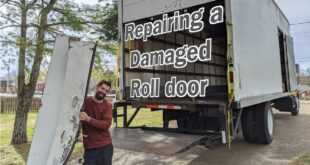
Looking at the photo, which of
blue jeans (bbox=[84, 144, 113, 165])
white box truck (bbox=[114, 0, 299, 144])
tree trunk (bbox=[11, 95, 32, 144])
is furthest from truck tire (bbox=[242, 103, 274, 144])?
tree trunk (bbox=[11, 95, 32, 144])

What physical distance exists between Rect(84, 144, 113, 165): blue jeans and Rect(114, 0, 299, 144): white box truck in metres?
1.67

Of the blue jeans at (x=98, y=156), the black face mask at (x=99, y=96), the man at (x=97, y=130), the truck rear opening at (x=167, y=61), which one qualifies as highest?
the truck rear opening at (x=167, y=61)

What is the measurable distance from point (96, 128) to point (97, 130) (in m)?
0.05

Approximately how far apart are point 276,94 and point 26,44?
6032mm

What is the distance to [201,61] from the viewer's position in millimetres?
4832

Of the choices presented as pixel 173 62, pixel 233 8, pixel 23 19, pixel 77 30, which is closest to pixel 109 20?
pixel 77 30

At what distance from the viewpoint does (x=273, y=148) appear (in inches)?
212

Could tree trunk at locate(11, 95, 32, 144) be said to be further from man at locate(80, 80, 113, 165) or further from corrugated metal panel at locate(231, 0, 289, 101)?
corrugated metal panel at locate(231, 0, 289, 101)

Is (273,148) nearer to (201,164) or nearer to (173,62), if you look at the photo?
(201,164)

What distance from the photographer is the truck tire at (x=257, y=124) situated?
5195 mm

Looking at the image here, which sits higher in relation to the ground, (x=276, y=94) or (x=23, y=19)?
(x=23, y=19)

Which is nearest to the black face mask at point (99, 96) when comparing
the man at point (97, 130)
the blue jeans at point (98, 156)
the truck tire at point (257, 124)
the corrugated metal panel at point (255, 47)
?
the man at point (97, 130)

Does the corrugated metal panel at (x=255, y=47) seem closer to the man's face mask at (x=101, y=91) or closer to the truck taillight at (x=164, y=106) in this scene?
the truck taillight at (x=164, y=106)

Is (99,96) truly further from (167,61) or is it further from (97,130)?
(167,61)
